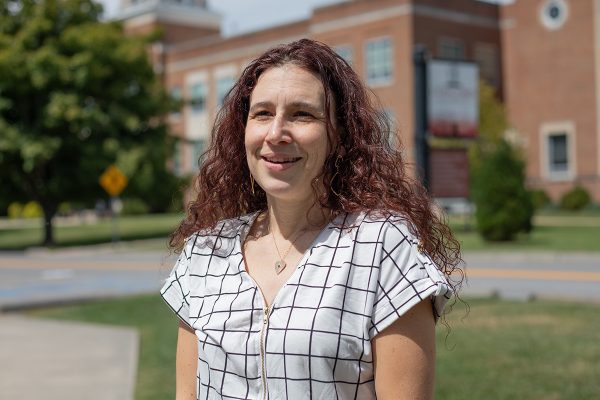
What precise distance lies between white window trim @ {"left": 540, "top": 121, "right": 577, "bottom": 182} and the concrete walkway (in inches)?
1407

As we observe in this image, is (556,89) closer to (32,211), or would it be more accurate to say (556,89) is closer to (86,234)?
(86,234)

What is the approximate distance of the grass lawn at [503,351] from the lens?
6.27 meters

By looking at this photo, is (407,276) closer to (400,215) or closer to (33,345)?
(400,215)

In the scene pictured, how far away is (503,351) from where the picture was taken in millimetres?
7594

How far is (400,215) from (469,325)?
23.5ft

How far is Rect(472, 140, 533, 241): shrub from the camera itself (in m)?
23.0

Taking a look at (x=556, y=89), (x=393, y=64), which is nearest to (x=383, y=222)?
(x=393, y=64)

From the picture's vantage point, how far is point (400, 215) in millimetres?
2318

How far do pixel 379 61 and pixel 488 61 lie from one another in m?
6.11

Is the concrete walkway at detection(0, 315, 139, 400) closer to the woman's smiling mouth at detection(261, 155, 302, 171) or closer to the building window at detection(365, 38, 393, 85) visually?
the woman's smiling mouth at detection(261, 155, 302, 171)

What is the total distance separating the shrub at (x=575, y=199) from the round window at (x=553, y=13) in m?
8.90

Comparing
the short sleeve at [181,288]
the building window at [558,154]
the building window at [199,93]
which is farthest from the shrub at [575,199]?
the short sleeve at [181,288]

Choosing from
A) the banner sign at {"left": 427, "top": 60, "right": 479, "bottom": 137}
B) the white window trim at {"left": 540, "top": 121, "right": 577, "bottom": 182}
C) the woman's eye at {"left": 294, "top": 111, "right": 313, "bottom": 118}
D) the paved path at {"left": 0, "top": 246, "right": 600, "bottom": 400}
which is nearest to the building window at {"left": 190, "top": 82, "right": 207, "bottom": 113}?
the white window trim at {"left": 540, "top": 121, "right": 577, "bottom": 182}

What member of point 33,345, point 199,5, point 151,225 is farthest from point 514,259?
point 199,5
